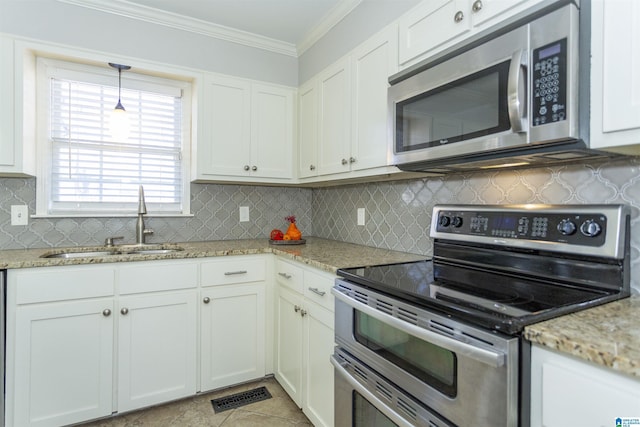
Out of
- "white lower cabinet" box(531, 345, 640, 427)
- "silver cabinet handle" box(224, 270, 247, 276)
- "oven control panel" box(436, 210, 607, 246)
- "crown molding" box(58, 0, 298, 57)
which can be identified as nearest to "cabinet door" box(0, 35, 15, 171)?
"crown molding" box(58, 0, 298, 57)

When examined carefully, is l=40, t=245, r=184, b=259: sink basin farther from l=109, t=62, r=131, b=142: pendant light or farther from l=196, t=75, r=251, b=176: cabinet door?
l=109, t=62, r=131, b=142: pendant light

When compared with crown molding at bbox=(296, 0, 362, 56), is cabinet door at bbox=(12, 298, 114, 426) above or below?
below

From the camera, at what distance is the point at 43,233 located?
2133 mm

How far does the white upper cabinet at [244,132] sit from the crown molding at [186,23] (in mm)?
309

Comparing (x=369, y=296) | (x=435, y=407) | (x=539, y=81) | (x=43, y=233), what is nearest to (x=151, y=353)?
(x=43, y=233)

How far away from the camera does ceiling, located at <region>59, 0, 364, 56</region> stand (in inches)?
83.8

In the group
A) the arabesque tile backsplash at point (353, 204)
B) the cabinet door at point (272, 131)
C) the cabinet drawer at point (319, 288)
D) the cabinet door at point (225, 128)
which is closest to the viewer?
the arabesque tile backsplash at point (353, 204)

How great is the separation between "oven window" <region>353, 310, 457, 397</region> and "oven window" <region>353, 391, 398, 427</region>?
0.70 feet

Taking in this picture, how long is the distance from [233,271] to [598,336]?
5.88 ft

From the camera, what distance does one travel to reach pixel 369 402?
1.27m

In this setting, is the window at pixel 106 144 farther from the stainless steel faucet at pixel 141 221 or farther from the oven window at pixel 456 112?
the oven window at pixel 456 112

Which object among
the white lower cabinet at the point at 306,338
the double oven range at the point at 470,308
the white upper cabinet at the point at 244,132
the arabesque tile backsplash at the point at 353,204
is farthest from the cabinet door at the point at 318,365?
the white upper cabinet at the point at 244,132

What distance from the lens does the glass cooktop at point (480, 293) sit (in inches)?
33.9

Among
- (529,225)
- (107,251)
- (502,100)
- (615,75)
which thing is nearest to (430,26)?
(502,100)
